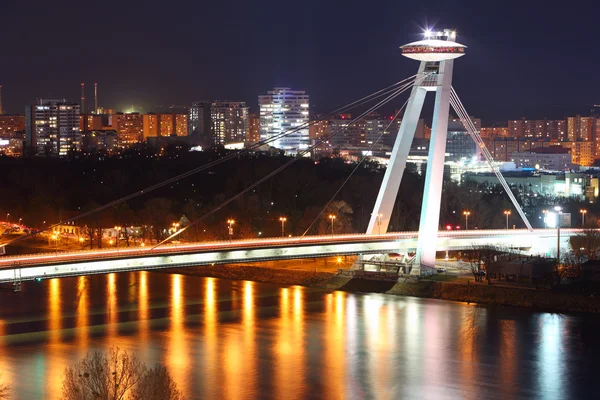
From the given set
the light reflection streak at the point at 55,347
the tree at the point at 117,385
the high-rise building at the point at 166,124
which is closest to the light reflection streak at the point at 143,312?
the light reflection streak at the point at 55,347

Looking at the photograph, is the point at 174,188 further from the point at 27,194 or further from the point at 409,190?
the point at 409,190

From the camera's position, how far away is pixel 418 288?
12.6 m

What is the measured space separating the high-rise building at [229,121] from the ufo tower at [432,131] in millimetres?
34210

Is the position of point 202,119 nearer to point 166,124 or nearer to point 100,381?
point 166,124

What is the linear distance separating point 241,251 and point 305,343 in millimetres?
2247

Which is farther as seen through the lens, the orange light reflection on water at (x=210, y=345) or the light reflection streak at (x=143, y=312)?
the light reflection streak at (x=143, y=312)

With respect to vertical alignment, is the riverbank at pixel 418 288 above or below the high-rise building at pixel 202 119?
below

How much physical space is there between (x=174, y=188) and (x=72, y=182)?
3054mm

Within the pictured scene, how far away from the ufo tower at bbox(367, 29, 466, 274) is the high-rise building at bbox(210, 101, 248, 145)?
3421cm

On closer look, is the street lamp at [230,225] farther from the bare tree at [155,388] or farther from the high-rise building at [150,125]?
the high-rise building at [150,125]

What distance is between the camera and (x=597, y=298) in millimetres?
11609

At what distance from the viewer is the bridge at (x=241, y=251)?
10391 millimetres

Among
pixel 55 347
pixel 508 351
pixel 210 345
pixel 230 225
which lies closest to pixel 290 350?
pixel 210 345

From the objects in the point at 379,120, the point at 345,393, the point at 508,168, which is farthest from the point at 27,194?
the point at 379,120
